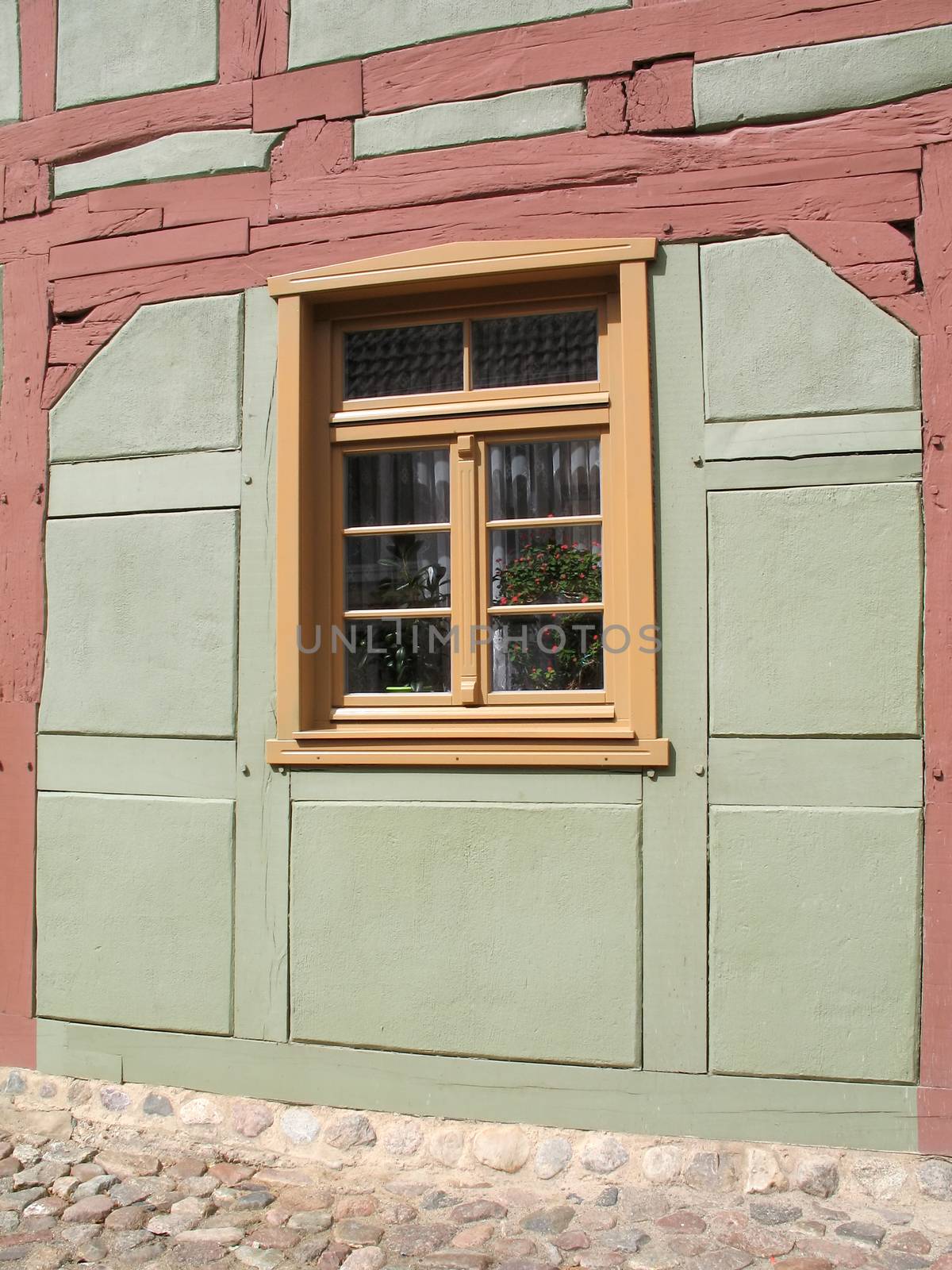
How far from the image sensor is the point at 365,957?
4.08 m

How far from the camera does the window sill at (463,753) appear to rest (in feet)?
12.7

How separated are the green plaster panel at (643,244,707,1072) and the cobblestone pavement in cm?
50

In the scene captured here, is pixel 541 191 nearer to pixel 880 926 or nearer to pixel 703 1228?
pixel 880 926

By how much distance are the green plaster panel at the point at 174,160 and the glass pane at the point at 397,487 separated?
1291 mm

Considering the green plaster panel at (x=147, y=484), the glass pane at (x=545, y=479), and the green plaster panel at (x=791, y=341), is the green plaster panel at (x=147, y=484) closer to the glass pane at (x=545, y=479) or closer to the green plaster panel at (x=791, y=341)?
the glass pane at (x=545, y=479)

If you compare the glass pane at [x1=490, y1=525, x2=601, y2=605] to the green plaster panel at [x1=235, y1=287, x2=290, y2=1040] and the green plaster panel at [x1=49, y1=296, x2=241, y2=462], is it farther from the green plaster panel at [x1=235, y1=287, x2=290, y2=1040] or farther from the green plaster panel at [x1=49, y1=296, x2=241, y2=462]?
the green plaster panel at [x1=49, y1=296, x2=241, y2=462]

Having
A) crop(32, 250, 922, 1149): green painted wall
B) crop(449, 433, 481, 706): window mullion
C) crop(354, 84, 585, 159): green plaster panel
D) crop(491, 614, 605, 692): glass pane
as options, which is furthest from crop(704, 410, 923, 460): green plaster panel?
crop(354, 84, 585, 159): green plaster panel

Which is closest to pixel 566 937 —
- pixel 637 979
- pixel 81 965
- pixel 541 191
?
pixel 637 979

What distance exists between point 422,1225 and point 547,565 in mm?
2325

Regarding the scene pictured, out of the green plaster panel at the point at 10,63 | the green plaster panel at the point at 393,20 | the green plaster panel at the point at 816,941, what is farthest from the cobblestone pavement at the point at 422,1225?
the green plaster panel at the point at 10,63

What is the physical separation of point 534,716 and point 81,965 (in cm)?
214

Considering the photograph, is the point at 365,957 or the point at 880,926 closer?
the point at 880,926

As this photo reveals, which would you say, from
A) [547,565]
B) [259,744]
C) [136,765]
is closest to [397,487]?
[547,565]

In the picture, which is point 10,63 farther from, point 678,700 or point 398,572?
point 678,700
